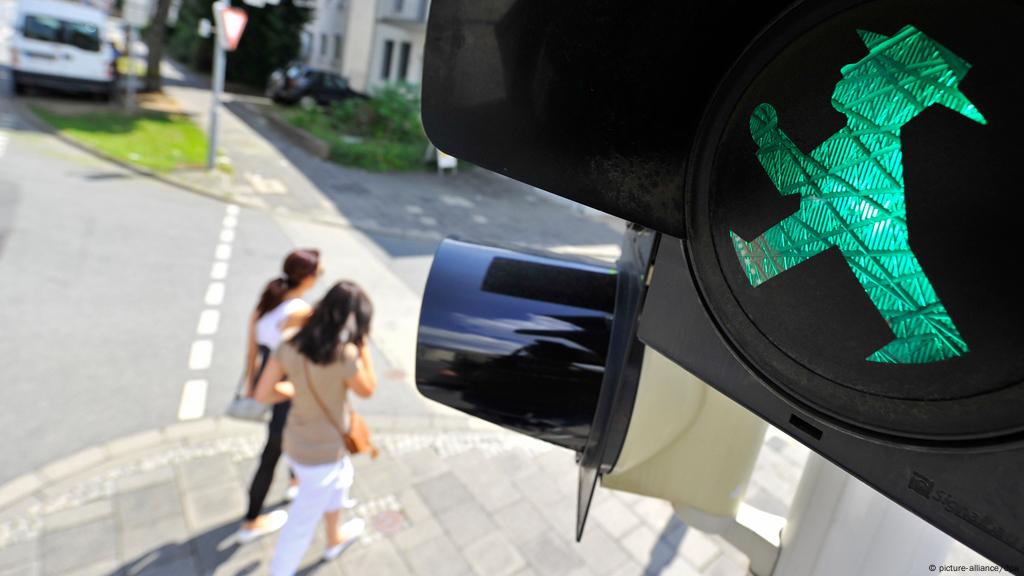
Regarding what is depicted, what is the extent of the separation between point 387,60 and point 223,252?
20.3m

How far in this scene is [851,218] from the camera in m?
0.60

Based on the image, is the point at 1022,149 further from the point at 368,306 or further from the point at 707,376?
the point at 368,306

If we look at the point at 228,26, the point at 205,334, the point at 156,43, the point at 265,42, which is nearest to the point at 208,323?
the point at 205,334

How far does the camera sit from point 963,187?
508 mm

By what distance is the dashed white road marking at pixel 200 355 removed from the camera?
577 cm

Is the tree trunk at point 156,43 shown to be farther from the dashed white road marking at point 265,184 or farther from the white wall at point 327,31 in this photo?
the white wall at point 327,31

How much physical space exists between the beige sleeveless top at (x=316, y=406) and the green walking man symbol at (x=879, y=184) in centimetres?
302

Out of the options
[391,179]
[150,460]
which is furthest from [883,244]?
[391,179]

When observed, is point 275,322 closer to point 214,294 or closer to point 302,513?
point 302,513

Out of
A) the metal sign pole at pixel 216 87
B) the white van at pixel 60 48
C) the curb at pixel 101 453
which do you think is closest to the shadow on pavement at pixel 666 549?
the curb at pixel 101 453

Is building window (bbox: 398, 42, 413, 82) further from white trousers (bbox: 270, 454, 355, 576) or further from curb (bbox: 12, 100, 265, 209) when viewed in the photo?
white trousers (bbox: 270, 454, 355, 576)

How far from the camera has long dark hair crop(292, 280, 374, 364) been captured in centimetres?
334

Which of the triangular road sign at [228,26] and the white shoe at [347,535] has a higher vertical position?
the triangular road sign at [228,26]

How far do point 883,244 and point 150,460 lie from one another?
5.05m
